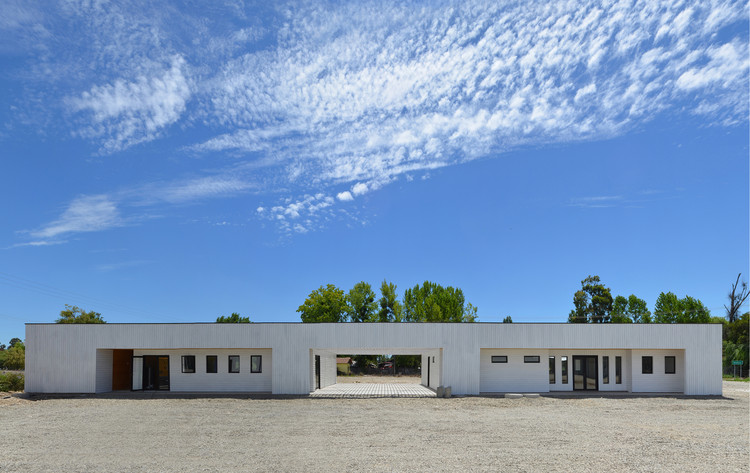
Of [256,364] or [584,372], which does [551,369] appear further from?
[256,364]

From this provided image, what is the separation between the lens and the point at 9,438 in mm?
14602

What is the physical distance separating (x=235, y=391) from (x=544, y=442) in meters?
16.8

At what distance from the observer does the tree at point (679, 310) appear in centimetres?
5947

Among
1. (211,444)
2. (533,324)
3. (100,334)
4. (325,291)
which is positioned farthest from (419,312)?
(211,444)

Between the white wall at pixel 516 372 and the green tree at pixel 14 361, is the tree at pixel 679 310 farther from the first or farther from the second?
the green tree at pixel 14 361

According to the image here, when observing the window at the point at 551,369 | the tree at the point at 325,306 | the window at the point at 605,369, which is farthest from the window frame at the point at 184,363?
the tree at the point at 325,306

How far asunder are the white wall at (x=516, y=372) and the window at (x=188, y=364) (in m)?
13.3

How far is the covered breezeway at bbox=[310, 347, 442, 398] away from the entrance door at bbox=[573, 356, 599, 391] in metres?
6.37

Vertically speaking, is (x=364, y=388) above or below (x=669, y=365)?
below

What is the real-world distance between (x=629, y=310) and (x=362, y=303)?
30.1 m

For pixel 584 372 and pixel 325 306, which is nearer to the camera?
pixel 584 372

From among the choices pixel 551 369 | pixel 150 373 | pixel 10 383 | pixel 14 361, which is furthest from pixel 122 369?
pixel 14 361

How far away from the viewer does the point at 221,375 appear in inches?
1056

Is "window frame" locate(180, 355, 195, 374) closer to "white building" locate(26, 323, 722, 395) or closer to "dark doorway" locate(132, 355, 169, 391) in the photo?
"white building" locate(26, 323, 722, 395)
